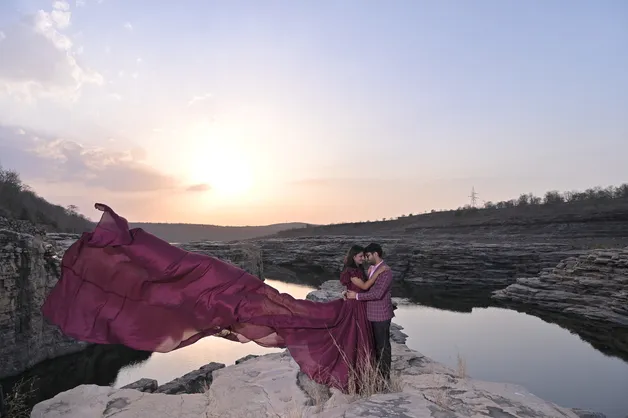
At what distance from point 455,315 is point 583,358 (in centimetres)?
817

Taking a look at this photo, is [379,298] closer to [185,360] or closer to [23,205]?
[185,360]

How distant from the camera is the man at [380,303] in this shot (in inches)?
218

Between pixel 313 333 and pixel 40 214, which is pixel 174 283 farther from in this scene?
pixel 40 214

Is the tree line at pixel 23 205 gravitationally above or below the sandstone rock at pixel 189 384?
above

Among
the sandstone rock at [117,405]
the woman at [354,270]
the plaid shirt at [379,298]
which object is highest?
the woman at [354,270]

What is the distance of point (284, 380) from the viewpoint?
685 cm

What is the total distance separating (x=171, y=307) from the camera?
5.87 metres

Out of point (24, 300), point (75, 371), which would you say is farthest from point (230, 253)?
point (24, 300)

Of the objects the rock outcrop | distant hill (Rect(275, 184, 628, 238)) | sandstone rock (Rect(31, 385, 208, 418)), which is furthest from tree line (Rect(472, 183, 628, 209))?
sandstone rock (Rect(31, 385, 208, 418))

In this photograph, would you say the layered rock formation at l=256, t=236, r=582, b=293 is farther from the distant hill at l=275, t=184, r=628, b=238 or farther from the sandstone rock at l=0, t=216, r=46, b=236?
the sandstone rock at l=0, t=216, r=46, b=236

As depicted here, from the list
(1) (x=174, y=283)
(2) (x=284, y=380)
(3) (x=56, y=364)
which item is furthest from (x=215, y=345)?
(1) (x=174, y=283)

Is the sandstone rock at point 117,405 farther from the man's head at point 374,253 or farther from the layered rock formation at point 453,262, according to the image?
the layered rock formation at point 453,262

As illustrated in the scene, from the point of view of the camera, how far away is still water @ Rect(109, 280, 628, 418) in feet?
37.6

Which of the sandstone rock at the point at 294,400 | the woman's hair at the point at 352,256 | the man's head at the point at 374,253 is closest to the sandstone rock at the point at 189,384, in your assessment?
the sandstone rock at the point at 294,400
